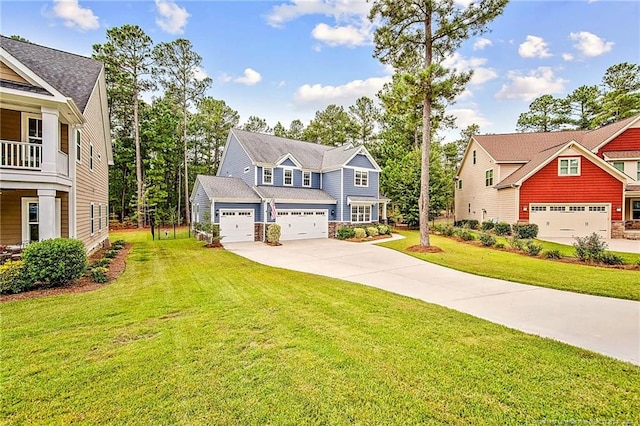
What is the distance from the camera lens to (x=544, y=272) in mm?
9203

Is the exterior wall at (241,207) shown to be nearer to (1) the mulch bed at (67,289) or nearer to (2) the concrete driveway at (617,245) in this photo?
(1) the mulch bed at (67,289)

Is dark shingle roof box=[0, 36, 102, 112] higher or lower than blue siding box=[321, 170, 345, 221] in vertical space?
higher

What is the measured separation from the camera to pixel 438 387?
312 cm

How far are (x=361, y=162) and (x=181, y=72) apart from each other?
20767 mm

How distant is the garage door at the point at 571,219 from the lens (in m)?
18.8

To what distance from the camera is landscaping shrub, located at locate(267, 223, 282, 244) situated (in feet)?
56.4

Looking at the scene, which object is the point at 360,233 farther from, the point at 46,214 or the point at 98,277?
the point at 46,214

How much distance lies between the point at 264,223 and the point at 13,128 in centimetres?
1150

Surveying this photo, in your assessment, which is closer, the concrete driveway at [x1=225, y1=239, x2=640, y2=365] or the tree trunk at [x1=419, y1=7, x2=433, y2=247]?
the concrete driveway at [x1=225, y1=239, x2=640, y2=365]

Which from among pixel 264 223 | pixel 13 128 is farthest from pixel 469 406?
pixel 264 223

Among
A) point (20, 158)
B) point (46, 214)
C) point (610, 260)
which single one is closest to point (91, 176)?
point (20, 158)

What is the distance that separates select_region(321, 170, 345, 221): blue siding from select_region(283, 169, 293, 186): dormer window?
2.73m

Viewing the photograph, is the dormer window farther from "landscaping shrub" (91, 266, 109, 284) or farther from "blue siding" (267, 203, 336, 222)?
"landscaping shrub" (91, 266, 109, 284)

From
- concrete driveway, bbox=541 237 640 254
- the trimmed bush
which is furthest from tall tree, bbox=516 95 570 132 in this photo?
the trimmed bush
